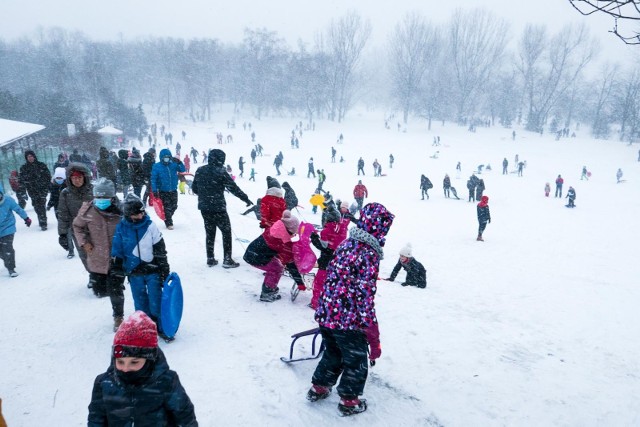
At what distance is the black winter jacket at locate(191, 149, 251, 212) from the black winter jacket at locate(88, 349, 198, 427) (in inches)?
142

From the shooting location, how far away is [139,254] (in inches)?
133

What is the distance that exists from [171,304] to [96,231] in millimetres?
1202

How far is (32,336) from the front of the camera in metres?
4.04

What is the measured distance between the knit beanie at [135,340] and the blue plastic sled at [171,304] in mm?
1656

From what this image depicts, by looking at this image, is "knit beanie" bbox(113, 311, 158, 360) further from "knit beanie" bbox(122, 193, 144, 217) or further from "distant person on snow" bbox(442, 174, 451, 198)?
"distant person on snow" bbox(442, 174, 451, 198)

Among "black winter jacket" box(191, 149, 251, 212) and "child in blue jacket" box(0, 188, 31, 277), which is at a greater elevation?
"black winter jacket" box(191, 149, 251, 212)

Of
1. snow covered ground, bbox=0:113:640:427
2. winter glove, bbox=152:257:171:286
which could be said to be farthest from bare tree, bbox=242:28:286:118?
winter glove, bbox=152:257:171:286

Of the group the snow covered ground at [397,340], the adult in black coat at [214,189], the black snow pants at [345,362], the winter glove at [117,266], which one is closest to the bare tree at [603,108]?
the snow covered ground at [397,340]

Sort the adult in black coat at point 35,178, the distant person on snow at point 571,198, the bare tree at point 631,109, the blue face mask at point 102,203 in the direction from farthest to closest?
the bare tree at point 631,109, the distant person on snow at point 571,198, the adult in black coat at point 35,178, the blue face mask at point 102,203

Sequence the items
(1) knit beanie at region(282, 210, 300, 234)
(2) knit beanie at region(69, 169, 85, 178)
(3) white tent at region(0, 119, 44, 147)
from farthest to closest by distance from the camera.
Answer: (3) white tent at region(0, 119, 44, 147) < (2) knit beanie at region(69, 169, 85, 178) < (1) knit beanie at region(282, 210, 300, 234)

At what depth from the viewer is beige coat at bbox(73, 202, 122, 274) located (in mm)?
3852

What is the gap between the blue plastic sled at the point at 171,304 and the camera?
3.51m

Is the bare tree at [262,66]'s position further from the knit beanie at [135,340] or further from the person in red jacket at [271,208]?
the knit beanie at [135,340]

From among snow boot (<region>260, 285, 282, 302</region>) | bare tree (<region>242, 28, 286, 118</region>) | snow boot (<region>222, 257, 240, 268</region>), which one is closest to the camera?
snow boot (<region>260, 285, 282, 302</region>)
